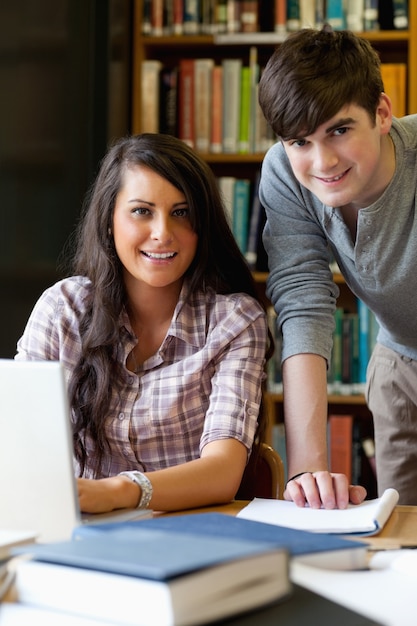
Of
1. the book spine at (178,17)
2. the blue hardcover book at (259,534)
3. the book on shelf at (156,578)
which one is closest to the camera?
the book on shelf at (156,578)

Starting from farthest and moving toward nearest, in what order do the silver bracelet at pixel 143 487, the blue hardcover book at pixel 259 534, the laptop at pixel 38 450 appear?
the silver bracelet at pixel 143 487
the laptop at pixel 38 450
the blue hardcover book at pixel 259 534

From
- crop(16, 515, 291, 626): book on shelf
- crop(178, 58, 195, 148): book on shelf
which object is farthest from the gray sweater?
crop(178, 58, 195, 148): book on shelf

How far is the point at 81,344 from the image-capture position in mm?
1674

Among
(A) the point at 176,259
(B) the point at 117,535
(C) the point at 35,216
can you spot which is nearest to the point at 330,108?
(A) the point at 176,259

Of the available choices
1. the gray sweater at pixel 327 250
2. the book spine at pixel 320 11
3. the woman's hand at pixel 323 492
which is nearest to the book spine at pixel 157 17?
the book spine at pixel 320 11

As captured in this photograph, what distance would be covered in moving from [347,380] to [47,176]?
48.1 inches

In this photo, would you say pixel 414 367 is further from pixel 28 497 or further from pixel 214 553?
pixel 214 553

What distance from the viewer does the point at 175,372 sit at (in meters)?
1.64

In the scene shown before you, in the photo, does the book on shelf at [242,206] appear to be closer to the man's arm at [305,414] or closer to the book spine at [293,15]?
the book spine at [293,15]

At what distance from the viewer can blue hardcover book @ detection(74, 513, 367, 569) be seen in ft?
2.74

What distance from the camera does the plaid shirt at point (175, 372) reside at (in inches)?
63.3

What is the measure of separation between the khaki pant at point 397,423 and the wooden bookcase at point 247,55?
3.44ft

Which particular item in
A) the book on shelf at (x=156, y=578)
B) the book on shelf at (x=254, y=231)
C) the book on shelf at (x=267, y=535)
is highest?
the book on shelf at (x=254, y=231)

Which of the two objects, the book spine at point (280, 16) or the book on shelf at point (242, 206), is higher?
the book spine at point (280, 16)
